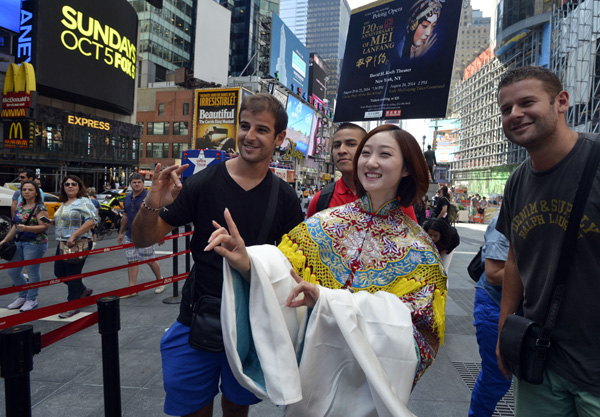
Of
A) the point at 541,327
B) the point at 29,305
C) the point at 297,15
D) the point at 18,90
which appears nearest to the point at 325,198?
the point at 541,327

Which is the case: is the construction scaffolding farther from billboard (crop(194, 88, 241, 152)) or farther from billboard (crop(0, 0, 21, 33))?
billboard (crop(0, 0, 21, 33))

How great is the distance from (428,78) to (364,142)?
2.41 metres

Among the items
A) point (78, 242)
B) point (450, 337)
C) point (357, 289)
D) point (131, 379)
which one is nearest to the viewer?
point (357, 289)

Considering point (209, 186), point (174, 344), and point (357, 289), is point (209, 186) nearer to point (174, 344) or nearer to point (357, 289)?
point (174, 344)

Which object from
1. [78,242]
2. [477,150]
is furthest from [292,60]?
[78,242]

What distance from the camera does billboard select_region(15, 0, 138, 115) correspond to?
23.6 meters

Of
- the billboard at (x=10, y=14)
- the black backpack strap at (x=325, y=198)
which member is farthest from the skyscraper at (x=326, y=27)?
the black backpack strap at (x=325, y=198)

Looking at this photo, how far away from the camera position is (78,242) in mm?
5664

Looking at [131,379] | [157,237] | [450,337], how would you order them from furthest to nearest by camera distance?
1. [450,337]
2. [131,379]
3. [157,237]

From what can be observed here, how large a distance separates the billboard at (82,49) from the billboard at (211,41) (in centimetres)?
608

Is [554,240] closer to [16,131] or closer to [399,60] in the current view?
[399,60]

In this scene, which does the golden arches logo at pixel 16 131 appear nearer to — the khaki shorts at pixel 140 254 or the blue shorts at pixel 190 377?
the khaki shorts at pixel 140 254

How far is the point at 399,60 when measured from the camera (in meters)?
4.18

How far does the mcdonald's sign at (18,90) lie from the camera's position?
67.4 ft
